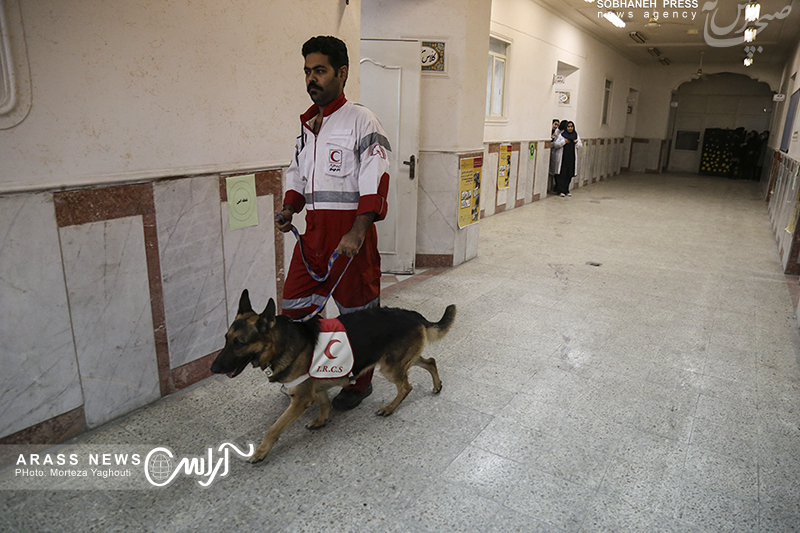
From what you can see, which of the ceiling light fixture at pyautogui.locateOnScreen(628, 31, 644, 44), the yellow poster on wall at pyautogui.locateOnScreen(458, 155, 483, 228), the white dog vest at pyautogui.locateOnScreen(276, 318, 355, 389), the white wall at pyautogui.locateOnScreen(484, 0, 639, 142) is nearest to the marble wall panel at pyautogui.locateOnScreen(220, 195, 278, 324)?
the white dog vest at pyautogui.locateOnScreen(276, 318, 355, 389)

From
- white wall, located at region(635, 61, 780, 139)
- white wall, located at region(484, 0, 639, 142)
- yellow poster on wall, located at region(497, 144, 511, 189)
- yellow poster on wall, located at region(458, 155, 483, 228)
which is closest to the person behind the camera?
yellow poster on wall, located at region(458, 155, 483, 228)

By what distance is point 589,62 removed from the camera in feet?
41.2

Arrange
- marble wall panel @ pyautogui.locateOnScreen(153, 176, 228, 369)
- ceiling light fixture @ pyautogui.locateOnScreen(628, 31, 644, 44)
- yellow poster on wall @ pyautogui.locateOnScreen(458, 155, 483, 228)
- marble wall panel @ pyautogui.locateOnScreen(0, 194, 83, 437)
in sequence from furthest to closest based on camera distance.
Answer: ceiling light fixture @ pyautogui.locateOnScreen(628, 31, 644, 44)
yellow poster on wall @ pyautogui.locateOnScreen(458, 155, 483, 228)
marble wall panel @ pyautogui.locateOnScreen(153, 176, 228, 369)
marble wall panel @ pyautogui.locateOnScreen(0, 194, 83, 437)

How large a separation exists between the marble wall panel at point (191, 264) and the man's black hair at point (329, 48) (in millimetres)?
964

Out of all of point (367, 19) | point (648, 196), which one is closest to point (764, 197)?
point (648, 196)

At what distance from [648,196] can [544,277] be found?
25.6 feet

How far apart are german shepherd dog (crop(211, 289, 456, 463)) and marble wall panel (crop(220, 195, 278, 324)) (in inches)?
37.2

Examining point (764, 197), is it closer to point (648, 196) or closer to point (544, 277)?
point (648, 196)

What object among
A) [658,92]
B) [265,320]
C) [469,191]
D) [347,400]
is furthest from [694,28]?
[265,320]

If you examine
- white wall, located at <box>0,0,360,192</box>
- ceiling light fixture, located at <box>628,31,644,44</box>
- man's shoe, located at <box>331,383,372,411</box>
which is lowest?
man's shoe, located at <box>331,383,372,411</box>

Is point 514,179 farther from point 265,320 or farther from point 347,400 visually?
point 265,320

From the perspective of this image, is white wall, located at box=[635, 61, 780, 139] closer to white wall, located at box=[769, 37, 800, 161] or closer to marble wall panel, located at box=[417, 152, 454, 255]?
white wall, located at box=[769, 37, 800, 161]

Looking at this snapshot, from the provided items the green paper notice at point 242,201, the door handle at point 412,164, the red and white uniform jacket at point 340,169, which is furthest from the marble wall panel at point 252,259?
the door handle at point 412,164

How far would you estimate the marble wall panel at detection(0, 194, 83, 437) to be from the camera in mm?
2094
